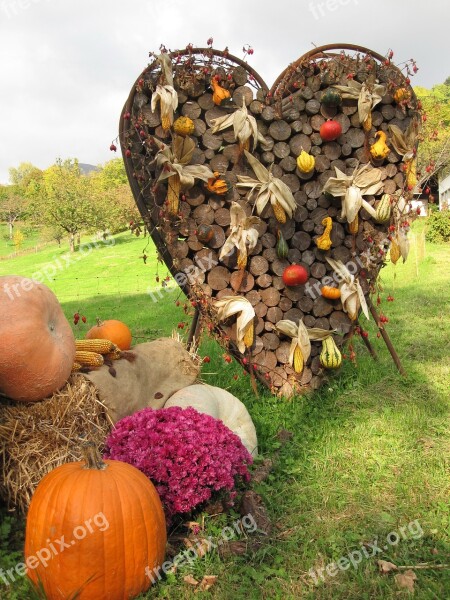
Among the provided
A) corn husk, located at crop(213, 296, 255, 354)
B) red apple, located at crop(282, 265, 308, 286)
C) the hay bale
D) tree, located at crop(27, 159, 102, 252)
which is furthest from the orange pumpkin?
tree, located at crop(27, 159, 102, 252)

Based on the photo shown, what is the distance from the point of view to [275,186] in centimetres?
453

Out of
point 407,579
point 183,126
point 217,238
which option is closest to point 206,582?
point 407,579

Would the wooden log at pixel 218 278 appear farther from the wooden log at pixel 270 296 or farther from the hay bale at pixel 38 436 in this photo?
the hay bale at pixel 38 436

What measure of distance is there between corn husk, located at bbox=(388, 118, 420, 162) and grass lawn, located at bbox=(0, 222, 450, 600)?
6.74ft

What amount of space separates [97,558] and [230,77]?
3635 mm

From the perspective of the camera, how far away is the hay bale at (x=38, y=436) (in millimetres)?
3279

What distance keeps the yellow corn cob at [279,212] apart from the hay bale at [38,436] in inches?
84.0

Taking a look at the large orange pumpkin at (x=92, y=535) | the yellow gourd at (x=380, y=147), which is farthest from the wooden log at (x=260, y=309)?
the large orange pumpkin at (x=92, y=535)

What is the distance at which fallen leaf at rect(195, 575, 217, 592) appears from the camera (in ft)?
8.86

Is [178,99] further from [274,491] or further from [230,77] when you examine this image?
[274,491]

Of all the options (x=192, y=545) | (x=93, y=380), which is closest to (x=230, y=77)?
(x=93, y=380)

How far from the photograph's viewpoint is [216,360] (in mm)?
5973

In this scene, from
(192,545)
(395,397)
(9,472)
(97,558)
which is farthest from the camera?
(395,397)

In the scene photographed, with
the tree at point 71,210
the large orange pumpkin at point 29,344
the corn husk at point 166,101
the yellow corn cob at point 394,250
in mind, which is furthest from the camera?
the tree at point 71,210
